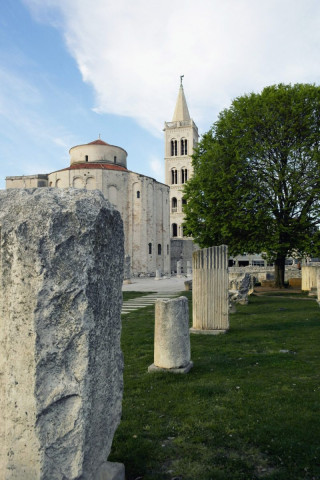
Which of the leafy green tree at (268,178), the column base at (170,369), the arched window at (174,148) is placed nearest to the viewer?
the column base at (170,369)

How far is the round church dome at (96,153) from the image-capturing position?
5016 centimetres

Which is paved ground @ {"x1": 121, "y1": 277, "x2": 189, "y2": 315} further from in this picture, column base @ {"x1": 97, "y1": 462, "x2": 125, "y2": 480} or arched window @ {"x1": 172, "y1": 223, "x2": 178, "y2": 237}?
arched window @ {"x1": 172, "y1": 223, "x2": 178, "y2": 237}

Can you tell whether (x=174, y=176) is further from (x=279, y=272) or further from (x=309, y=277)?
(x=309, y=277)

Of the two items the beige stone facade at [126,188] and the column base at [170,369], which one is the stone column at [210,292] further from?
the beige stone facade at [126,188]

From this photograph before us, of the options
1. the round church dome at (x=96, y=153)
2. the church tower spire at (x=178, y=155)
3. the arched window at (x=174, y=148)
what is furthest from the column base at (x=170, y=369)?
the arched window at (x=174, y=148)

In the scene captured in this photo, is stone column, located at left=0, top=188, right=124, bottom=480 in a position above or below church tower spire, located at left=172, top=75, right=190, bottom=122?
below

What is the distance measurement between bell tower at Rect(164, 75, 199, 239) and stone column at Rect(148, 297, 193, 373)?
61.4 meters

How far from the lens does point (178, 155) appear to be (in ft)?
227

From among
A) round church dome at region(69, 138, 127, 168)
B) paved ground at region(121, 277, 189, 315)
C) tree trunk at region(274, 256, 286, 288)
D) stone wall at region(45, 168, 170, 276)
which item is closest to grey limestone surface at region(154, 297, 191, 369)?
paved ground at region(121, 277, 189, 315)

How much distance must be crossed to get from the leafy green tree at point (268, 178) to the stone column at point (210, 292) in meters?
9.29

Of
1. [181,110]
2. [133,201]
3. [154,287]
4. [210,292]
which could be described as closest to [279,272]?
[154,287]

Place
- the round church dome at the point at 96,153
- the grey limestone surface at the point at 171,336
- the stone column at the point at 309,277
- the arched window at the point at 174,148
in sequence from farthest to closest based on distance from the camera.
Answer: the arched window at the point at 174,148 < the round church dome at the point at 96,153 < the stone column at the point at 309,277 < the grey limestone surface at the point at 171,336

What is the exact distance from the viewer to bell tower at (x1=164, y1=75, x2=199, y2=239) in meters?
68.1

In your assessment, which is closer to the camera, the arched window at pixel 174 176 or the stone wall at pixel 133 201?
the stone wall at pixel 133 201
